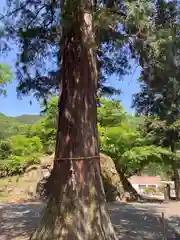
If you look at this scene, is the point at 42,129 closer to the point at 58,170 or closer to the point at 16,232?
the point at 16,232

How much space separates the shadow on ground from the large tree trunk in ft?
4.40

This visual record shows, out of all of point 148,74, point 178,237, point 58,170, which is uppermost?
point 148,74

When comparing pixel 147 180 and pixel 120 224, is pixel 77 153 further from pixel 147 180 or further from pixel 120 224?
pixel 147 180

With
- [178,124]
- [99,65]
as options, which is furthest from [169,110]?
[99,65]

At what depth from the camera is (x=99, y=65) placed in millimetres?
7957

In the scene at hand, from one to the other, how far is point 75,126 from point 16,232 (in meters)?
3.01

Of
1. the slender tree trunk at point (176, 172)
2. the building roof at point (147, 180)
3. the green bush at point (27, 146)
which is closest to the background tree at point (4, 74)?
the green bush at point (27, 146)

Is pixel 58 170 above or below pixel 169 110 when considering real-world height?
below

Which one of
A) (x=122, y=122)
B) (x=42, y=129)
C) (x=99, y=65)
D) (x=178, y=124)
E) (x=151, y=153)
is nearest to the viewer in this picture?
(x=99, y=65)

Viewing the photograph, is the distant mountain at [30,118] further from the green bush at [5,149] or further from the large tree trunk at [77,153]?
the large tree trunk at [77,153]

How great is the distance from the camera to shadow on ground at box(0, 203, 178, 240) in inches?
278

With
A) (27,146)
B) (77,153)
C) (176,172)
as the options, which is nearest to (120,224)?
(77,153)

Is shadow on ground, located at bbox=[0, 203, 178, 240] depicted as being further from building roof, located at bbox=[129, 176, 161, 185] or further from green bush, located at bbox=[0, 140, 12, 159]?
building roof, located at bbox=[129, 176, 161, 185]

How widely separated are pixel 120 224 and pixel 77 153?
3.38 m
